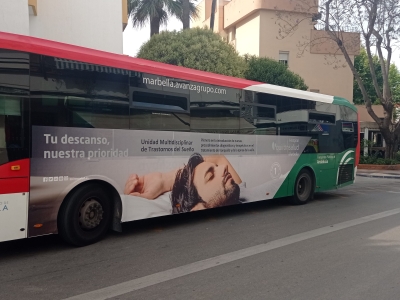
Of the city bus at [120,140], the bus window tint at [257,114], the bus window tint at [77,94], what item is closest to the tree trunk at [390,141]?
the city bus at [120,140]

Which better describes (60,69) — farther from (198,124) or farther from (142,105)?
(198,124)

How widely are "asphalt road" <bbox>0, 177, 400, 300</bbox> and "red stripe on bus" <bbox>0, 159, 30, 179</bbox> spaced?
127 cm

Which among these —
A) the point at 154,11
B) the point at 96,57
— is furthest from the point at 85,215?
the point at 154,11

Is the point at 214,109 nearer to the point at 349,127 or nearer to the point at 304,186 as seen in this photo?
the point at 304,186

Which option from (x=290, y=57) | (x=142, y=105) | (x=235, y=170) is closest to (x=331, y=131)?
(x=235, y=170)

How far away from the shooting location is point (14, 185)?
5680 mm

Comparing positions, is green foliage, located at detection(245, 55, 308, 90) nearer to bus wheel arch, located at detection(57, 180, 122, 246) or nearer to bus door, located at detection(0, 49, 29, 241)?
bus wheel arch, located at detection(57, 180, 122, 246)

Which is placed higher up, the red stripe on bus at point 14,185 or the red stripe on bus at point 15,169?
the red stripe on bus at point 15,169

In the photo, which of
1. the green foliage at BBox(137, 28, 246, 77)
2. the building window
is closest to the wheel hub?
the green foliage at BBox(137, 28, 246, 77)

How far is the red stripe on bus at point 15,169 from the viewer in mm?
5574

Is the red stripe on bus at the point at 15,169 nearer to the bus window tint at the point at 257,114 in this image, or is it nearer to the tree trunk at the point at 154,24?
the bus window tint at the point at 257,114

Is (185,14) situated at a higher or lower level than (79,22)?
higher

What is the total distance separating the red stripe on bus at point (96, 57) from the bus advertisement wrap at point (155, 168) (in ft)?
3.70

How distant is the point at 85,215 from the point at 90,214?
0.33 feet
